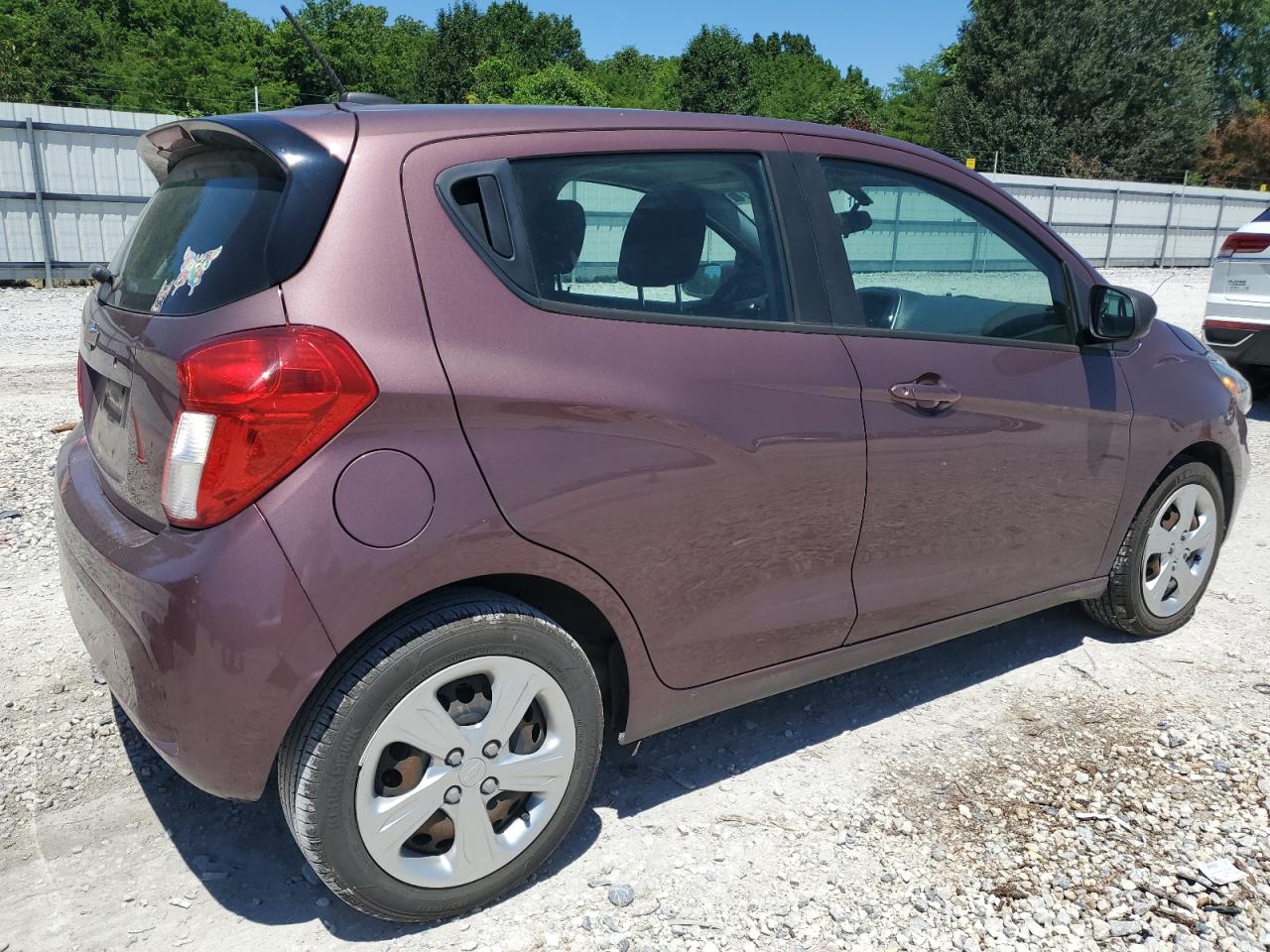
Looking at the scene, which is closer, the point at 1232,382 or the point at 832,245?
A: the point at 832,245

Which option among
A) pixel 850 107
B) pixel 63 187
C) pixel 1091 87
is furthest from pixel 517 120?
pixel 850 107

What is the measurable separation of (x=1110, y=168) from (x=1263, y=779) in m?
50.6

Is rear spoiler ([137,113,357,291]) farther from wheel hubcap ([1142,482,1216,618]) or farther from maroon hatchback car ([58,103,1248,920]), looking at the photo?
wheel hubcap ([1142,482,1216,618])

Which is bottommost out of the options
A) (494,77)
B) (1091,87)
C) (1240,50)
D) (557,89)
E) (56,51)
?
(557,89)

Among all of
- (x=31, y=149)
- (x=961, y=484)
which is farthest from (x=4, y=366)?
(x=961, y=484)

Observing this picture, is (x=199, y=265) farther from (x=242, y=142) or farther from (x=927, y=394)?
(x=927, y=394)

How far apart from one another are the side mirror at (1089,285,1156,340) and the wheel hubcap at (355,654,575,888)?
2.22 meters

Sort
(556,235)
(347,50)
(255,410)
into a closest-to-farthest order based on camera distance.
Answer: (255,410)
(556,235)
(347,50)

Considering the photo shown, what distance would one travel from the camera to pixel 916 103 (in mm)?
67062

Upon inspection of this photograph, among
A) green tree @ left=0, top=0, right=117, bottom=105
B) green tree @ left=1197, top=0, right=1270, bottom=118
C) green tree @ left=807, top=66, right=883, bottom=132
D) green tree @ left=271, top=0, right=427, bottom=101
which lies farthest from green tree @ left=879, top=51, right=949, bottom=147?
green tree @ left=0, top=0, right=117, bottom=105

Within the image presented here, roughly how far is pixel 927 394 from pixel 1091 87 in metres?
50.8

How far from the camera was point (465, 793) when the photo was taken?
2303mm

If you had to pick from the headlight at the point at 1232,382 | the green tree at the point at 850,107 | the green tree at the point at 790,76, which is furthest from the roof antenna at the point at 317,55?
the green tree at the point at 790,76

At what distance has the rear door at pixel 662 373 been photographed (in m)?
2.23
